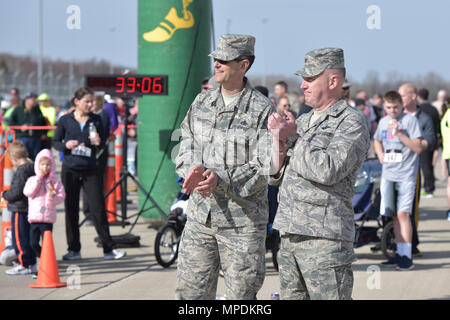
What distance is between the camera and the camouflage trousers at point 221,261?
5.18 metres

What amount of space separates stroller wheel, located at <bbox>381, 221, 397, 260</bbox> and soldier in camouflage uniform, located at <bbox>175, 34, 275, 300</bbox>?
5114 millimetres

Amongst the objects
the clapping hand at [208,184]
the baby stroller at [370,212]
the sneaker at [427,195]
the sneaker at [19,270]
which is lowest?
the sneaker at [427,195]

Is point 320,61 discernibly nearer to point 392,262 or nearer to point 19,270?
point 392,262

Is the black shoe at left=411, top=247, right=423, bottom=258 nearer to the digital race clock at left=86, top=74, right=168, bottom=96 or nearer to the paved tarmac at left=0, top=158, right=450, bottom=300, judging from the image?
the paved tarmac at left=0, top=158, right=450, bottom=300

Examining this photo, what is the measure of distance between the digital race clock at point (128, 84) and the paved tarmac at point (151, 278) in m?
2.17

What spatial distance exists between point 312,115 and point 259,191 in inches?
25.7

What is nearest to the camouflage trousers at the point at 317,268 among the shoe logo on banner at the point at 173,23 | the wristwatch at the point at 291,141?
the wristwatch at the point at 291,141

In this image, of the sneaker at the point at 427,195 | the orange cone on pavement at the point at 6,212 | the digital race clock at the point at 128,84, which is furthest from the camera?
the sneaker at the point at 427,195

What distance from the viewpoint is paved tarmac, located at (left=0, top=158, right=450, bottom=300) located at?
830cm

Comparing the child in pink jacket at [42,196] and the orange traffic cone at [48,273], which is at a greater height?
the child in pink jacket at [42,196]

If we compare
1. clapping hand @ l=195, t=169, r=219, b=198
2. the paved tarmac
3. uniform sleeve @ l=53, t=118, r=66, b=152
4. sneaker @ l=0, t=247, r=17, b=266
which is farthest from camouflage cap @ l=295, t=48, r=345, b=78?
uniform sleeve @ l=53, t=118, r=66, b=152

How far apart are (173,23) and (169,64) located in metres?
0.65

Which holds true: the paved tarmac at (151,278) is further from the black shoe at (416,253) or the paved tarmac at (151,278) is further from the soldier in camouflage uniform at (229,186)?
the soldier in camouflage uniform at (229,186)

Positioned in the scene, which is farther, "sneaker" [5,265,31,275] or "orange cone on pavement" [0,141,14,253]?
"orange cone on pavement" [0,141,14,253]
